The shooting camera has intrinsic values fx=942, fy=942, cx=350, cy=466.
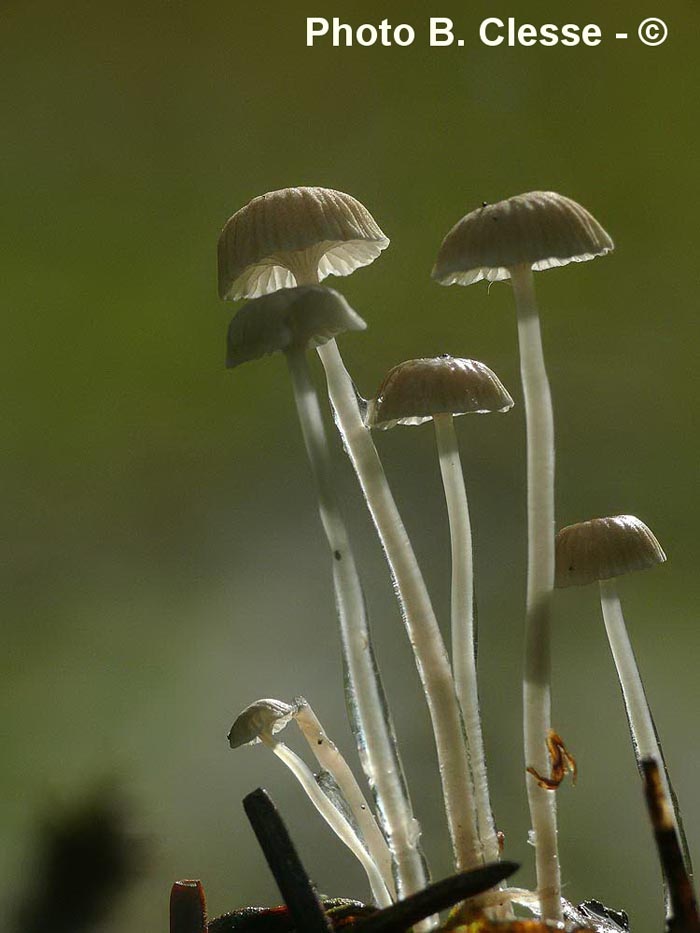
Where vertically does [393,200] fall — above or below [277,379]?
above

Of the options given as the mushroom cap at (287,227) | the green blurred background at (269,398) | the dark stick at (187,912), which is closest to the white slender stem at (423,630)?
the mushroom cap at (287,227)

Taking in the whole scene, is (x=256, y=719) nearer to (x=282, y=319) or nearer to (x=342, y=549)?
(x=342, y=549)

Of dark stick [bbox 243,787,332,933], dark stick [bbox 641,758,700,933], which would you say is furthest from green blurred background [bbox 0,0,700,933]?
dark stick [bbox 641,758,700,933]

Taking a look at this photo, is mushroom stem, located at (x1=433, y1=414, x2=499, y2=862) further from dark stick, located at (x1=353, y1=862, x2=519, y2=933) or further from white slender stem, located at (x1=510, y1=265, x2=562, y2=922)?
dark stick, located at (x1=353, y1=862, x2=519, y2=933)

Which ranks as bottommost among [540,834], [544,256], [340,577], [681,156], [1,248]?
[540,834]

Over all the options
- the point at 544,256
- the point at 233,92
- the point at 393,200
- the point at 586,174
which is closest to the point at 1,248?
the point at 233,92

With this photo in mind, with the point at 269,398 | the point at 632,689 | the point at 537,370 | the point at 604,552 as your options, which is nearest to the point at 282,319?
the point at 537,370

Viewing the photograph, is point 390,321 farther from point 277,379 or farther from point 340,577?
point 340,577

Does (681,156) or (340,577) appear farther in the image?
(681,156)
